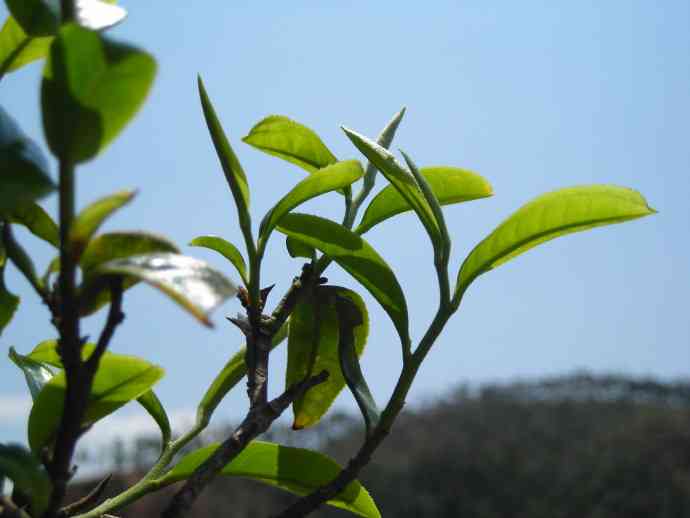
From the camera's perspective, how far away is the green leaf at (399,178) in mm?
779

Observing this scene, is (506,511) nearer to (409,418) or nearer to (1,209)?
(409,418)

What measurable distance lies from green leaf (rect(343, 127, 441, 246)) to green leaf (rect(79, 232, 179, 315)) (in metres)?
0.27

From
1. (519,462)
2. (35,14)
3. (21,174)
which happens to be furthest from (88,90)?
(519,462)

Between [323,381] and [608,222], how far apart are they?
299mm

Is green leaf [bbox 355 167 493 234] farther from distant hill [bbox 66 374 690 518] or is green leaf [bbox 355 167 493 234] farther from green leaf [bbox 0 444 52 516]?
distant hill [bbox 66 374 690 518]

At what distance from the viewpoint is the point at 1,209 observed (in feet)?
1.74

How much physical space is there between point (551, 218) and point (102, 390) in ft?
1.37

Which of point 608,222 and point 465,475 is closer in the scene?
point 608,222

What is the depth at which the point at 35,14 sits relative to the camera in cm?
66

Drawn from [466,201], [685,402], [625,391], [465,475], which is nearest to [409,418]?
[465,475]

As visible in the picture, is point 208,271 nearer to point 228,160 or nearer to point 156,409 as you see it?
point 228,160

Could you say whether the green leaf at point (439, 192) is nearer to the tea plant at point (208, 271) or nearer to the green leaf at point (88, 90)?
the tea plant at point (208, 271)

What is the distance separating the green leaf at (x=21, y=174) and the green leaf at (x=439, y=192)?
1.35ft

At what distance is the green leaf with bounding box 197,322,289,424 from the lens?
891 mm
